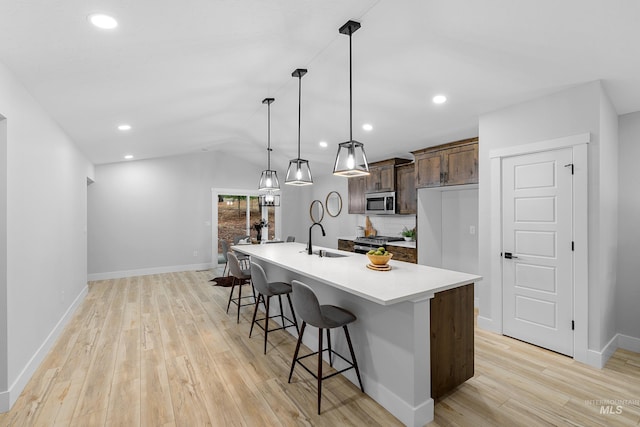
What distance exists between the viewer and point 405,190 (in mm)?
5391

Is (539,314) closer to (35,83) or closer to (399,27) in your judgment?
(399,27)

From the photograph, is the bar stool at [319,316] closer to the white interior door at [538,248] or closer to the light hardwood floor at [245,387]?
the light hardwood floor at [245,387]

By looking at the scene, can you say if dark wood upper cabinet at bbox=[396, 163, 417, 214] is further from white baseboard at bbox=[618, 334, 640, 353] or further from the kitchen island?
white baseboard at bbox=[618, 334, 640, 353]

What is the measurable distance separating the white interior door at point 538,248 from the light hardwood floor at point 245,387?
25cm

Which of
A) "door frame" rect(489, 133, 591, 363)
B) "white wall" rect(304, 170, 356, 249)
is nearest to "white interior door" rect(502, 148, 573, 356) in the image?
"door frame" rect(489, 133, 591, 363)

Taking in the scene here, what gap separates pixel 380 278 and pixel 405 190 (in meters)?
3.34

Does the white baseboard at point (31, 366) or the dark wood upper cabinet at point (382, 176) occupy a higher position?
the dark wood upper cabinet at point (382, 176)

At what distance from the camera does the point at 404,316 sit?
2051 millimetres

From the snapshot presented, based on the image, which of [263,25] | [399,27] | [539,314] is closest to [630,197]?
[539,314]

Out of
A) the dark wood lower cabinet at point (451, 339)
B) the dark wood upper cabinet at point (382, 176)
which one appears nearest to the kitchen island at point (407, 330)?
the dark wood lower cabinet at point (451, 339)

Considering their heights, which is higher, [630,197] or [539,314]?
[630,197]

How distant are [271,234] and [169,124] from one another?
15.7 ft

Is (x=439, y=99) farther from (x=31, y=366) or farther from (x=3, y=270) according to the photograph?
(x=31, y=366)

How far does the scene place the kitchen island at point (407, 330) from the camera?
78.9 inches
